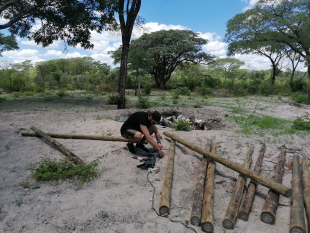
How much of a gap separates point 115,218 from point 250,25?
17.7m

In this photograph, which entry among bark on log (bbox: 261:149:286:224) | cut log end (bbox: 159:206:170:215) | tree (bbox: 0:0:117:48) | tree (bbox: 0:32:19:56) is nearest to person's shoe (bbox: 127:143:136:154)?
cut log end (bbox: 159:206:170:215)

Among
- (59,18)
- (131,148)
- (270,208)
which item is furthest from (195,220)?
(59,18)

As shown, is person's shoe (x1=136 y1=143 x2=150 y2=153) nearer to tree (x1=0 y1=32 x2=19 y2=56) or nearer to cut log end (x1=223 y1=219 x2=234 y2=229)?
cut log end (x1=223 y1=219 x2=234 y2=229)

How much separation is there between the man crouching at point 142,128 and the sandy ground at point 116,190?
0.30 metres

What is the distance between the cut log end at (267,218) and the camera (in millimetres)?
2796

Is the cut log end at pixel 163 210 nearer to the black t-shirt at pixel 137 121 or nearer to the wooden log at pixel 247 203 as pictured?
the wooden log at pixel 247 203

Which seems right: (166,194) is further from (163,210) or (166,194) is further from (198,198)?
(198,198)

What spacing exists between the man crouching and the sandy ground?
304mm

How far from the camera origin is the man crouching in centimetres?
443

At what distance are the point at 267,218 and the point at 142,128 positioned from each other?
2492mm

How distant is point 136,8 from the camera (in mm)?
9688

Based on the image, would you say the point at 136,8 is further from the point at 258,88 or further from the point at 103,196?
the point at 258,88

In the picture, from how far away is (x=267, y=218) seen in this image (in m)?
2.82

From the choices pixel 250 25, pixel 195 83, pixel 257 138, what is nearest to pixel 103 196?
pixel 257 138
